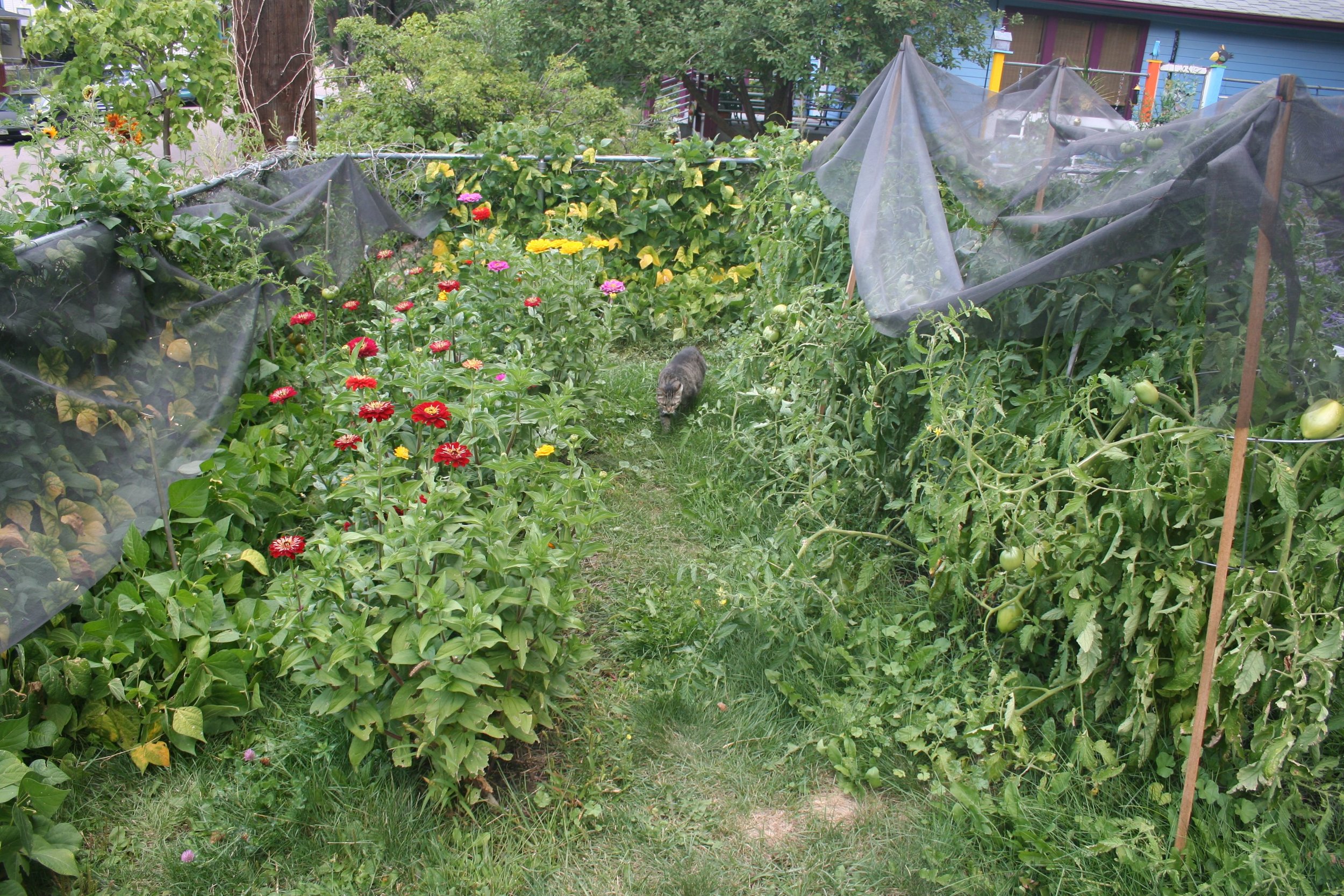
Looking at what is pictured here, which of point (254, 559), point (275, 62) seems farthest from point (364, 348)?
point (275, 62)

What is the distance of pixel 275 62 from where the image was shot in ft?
23.2

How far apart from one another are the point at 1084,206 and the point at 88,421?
2769 millimetres

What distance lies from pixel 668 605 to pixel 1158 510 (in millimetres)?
1553

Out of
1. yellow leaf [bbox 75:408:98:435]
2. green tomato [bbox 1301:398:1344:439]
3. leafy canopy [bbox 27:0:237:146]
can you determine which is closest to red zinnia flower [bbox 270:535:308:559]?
yellow leaf [bbox 75:408:98:435]

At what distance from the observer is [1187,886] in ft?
6.53

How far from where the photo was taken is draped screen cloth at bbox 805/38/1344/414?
1.73 meters

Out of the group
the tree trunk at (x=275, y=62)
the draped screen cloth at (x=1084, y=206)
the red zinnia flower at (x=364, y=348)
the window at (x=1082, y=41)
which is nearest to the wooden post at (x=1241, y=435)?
the draped screen cloth at (x=1084, y=206)

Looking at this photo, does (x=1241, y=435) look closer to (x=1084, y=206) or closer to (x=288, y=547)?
(x=1084, y=206)

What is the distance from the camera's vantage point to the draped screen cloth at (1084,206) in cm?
173

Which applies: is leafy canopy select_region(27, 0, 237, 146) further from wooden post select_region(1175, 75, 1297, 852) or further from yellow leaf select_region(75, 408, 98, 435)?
wooden post select_region(1175, 75, 1297, 852)

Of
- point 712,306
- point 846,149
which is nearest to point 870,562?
point 846,149

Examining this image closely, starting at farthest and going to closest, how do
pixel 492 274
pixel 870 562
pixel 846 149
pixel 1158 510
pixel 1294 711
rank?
1. pixel 492 274
2. pixel 846 149
3. pixel 870 562
4. pixel 1158 510
5. pixel 1294 711

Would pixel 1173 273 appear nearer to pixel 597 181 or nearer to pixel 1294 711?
pixel 1294 711

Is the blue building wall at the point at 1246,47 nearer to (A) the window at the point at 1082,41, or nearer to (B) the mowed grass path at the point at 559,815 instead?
(A) the window at the point at 1082,41
